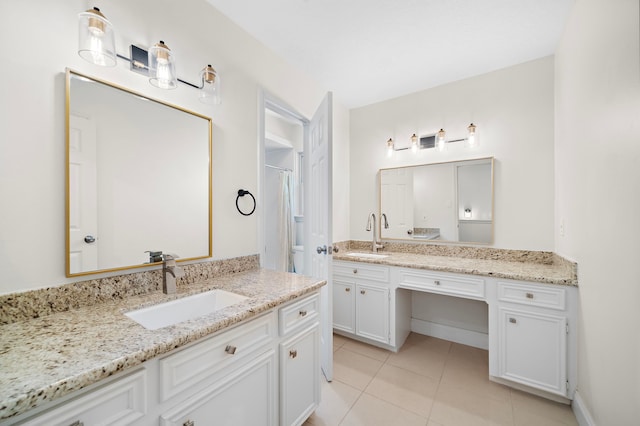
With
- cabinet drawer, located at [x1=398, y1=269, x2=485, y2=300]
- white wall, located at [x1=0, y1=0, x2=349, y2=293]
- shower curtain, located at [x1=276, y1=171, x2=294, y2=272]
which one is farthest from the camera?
shower curtain, located at [x1=276, y1=171, x2=294, y2=272]

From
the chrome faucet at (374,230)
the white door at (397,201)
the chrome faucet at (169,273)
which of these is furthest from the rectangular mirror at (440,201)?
the chrome faucet at (169,273)

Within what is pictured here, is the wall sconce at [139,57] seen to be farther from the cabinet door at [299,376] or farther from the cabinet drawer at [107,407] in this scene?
the cabinet door at [299,376]

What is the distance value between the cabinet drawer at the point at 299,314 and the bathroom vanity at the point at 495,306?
40.9 inches

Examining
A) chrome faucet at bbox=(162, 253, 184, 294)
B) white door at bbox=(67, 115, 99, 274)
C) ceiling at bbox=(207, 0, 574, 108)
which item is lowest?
chrome faucet at bbox=(162, 253, 184, 294)

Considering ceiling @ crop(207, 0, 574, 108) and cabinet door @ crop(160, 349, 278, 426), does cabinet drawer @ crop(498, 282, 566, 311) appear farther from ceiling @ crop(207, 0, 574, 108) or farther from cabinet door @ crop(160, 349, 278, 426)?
ceiling @ crop(207, 0, 574, 108)

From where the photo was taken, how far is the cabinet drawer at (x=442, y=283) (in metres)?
2.02

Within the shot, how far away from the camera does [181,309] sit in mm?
1303

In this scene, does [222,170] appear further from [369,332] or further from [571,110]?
[571,110]

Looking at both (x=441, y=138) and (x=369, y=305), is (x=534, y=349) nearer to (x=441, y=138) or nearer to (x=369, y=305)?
(x=369, y=305)

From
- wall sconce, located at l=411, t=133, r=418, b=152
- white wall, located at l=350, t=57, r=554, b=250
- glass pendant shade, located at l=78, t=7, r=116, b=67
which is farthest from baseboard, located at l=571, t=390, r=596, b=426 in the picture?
glass pendant shade, located at l=78, t=7, r=116, b=67

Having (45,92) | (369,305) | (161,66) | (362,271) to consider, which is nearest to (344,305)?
(369,305)

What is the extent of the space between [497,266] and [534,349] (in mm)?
623

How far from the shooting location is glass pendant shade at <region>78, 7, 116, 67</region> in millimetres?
1052

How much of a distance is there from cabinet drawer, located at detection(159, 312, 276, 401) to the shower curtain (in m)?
2.25
